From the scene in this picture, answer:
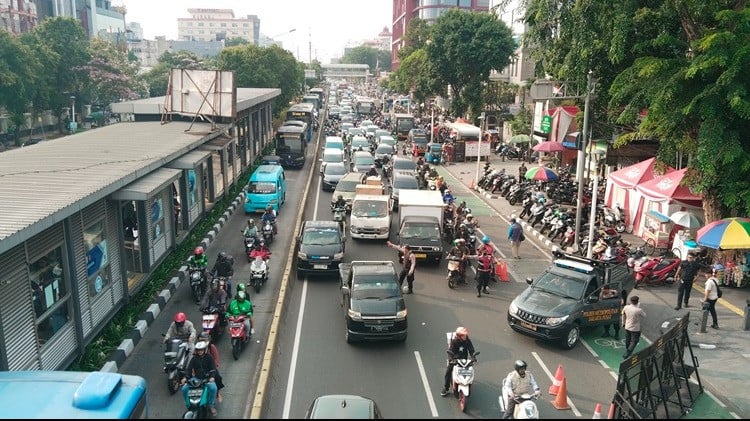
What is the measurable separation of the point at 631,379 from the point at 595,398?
178 centimetres

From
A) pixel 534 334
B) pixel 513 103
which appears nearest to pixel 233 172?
pixel 534 334

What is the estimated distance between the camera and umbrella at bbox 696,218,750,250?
15797mm

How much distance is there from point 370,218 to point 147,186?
8.91 meters

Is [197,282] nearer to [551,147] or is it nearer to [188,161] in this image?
[188,161]

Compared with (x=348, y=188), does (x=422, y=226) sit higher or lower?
higher

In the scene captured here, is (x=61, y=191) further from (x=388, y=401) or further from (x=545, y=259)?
(x=545, y=259)

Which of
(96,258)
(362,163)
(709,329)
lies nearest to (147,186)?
(96,258)

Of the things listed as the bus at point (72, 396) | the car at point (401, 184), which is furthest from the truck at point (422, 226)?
the bus at point (72, 396)

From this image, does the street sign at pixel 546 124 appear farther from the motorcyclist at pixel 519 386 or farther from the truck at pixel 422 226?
the motorcyclist at pixel 519 386

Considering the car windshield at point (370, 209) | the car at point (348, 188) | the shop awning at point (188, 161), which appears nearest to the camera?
the shop awning at point (188, 161)

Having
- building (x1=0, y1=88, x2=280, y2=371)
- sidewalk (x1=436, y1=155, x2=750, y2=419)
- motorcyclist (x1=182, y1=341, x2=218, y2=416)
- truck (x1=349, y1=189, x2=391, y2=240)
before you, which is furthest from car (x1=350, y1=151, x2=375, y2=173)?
motorcyclist (x1=182, y1=341, x2=218, y2=416)

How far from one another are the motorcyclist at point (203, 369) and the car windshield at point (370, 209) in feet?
40.8

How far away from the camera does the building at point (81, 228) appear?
10375 mm

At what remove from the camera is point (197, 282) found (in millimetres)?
15766
